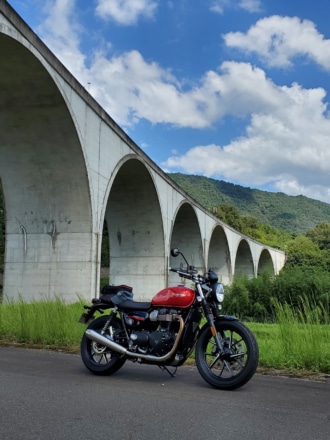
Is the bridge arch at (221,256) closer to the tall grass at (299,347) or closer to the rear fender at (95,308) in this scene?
the tall grass at (299,347)

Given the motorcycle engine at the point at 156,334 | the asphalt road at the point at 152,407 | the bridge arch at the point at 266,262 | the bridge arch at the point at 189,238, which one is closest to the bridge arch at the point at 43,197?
the motorcycle engine at the point at 156,334

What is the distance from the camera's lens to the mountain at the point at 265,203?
419 feet

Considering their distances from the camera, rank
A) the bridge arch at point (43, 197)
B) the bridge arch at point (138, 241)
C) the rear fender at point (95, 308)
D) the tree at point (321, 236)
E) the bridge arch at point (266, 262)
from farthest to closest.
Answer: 1. the tree at point (321, 236)
2. the bridge arch at point (266, 262)
3. the bridge arch at point (138, 241)
4. the bridge arch at point (43, 197)
5. the rear fender at point (95, 308)

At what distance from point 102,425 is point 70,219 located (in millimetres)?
11772

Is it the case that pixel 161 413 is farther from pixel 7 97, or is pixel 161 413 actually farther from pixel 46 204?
pixel 46 204

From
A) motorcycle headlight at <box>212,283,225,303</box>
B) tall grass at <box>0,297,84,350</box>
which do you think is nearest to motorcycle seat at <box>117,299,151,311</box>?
motorcycle headlight at <box>212,283,225,303</box>

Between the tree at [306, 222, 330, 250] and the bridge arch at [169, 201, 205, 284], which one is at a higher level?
the tree at [306, 222, 330, 250]

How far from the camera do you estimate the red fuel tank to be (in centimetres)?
418

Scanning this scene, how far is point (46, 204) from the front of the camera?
14.2 metres

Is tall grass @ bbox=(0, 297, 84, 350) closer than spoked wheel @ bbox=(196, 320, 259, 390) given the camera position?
No

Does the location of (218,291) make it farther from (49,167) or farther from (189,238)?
(189,238)

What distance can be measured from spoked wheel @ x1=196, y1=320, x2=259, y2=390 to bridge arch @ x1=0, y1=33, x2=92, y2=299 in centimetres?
965

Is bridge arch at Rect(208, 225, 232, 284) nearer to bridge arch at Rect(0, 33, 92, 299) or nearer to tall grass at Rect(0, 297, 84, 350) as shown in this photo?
bridge arch at Rect(0, 33, 92, 299)

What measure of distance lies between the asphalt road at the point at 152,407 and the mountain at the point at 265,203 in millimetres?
111828
